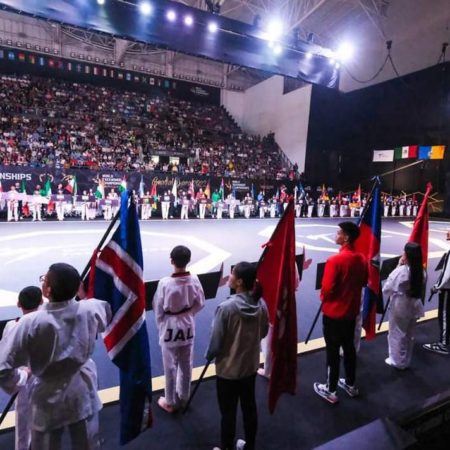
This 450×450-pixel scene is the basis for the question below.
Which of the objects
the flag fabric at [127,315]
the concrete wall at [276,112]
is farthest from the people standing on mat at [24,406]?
the concrete wall at [276,112]

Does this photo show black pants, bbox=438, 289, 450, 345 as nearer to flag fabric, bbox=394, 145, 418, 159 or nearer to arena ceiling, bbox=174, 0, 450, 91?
arena ceiling, bbox=174, 0, 450, 91

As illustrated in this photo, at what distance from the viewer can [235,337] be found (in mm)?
2221

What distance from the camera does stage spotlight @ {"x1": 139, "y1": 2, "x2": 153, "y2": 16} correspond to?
921 centimetres

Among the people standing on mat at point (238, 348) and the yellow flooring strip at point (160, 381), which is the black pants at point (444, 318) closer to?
the yellow flooring strip at point (160, 381)

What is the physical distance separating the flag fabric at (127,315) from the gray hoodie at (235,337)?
1.64ft

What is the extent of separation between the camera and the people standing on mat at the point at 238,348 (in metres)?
2.21

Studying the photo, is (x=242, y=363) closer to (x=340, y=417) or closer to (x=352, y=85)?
(x=340, y=417)

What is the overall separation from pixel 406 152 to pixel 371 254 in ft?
70.7

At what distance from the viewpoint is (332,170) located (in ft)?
87.0

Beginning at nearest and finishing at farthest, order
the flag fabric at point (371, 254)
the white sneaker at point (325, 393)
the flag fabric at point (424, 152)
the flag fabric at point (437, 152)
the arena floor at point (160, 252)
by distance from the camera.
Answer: the white sneaker at point (325, 393) < the flag fabric at point (371, 254) < the arena floor at point (160, 252) < the flag fabric at point (437, 152) < the flag fabric at point (424, 152)

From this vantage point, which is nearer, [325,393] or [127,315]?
[127,315]

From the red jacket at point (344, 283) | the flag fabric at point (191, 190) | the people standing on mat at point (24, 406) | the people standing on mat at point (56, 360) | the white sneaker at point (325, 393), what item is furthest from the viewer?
the flag fabric at point (191, 190)

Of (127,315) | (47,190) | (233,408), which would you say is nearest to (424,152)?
(47,190)

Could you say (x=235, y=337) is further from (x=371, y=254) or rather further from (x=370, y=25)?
(x=370, y=25)
